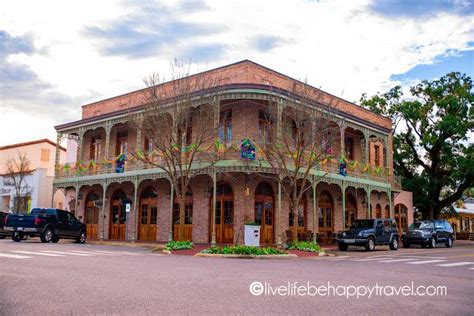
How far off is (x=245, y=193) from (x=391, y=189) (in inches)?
545

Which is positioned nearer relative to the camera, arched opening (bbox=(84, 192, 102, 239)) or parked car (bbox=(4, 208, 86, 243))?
parked car (bbox=(4, 208, 86, 243))

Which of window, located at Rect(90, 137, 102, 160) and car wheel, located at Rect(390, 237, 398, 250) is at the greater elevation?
window, located at Rect(90, 137, 102, 160)

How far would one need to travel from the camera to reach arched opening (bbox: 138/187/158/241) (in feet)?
88.8

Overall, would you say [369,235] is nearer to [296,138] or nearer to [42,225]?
[296,138]

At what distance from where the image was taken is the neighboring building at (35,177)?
35250mm

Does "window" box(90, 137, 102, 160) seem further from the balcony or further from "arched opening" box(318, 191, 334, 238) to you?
"arched opening" box(318, 191, 334, 238)

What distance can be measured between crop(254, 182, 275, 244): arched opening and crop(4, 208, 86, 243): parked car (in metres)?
9.48

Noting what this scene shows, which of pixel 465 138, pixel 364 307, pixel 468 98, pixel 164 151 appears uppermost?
pixel 468 98

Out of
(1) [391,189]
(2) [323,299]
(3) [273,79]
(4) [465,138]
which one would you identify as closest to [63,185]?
(3) [273,79]

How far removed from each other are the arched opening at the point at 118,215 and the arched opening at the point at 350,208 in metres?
13.7

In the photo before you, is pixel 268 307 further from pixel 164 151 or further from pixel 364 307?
pixel 164 151

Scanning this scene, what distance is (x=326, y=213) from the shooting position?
95.7ft

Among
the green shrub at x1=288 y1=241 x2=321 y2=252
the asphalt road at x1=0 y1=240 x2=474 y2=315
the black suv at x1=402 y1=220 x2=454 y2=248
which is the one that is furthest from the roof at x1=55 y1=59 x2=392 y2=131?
the asphalt road at x1=0 y1=240 x2=474 y2=315

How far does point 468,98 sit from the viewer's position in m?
37.1
